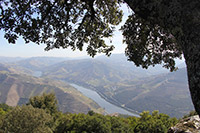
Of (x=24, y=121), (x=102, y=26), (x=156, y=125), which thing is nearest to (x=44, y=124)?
(x=24, y=121)

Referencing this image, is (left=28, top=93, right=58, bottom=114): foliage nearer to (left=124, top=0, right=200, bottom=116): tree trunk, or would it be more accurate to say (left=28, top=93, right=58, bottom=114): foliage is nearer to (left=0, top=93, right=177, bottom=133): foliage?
(left=0, top=93, right=177, bottom=133): foliage

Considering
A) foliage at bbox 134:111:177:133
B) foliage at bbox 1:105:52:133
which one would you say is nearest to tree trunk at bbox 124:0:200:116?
foliage at bbox 1:105:52:133

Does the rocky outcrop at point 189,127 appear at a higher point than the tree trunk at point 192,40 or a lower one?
lower

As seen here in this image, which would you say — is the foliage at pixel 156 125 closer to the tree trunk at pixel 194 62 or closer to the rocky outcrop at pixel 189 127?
the rocky outcrop at pixel 189 127

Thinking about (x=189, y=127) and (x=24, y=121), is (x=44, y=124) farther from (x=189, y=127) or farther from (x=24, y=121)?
(x=189, y=127)

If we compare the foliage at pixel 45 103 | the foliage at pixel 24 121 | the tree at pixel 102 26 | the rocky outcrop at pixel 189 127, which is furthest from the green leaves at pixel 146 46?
the foliage at pixel 45 103

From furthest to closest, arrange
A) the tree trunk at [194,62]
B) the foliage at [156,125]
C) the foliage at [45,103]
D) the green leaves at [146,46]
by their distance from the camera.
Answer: the foliage at [45,103], the foliage at [156,125], the green leaves at [146,46], the tree trunk at [194,62]

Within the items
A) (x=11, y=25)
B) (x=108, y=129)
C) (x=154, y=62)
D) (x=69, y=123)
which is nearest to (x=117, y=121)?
(x=108, y=129)

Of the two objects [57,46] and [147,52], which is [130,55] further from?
[57,46]
